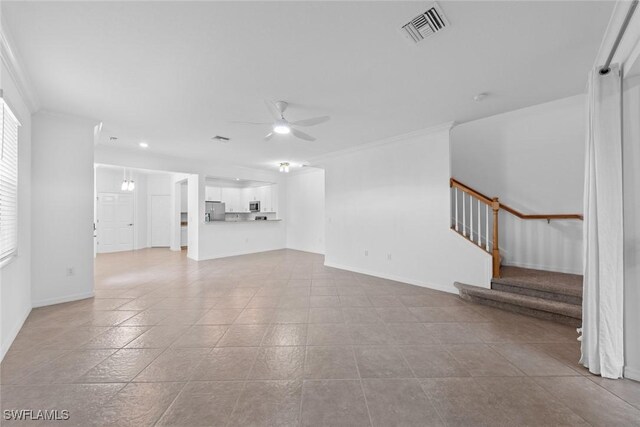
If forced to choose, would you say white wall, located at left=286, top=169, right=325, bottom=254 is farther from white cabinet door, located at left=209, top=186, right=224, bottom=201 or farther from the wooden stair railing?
the wooden stair railing

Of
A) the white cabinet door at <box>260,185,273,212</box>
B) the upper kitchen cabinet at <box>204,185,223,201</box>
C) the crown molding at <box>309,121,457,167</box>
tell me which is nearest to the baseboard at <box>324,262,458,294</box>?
the crown molding at <box>309,121,457,167</box>

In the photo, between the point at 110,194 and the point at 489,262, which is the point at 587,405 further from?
the point at 110,194

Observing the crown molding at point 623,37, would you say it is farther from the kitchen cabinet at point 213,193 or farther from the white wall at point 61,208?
the kitchen cabinet at point 213,193

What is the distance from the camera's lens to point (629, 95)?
1.89 m

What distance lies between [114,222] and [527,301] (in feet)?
36.3

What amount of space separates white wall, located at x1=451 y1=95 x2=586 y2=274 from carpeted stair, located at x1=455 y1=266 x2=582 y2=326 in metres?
0.52

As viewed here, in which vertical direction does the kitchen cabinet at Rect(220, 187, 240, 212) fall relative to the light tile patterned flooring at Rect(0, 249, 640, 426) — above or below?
above

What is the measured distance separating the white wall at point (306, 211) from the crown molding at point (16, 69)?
19.3ft

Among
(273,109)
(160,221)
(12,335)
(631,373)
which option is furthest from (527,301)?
(160,221)

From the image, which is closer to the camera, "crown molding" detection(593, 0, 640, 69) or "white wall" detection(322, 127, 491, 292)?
"crown molding" detection(593, 0, 640, 69)

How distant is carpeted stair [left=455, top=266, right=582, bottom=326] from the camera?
9.16 ft

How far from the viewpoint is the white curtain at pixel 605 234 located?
1.86 metres

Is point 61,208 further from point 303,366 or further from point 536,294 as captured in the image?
point 536,294

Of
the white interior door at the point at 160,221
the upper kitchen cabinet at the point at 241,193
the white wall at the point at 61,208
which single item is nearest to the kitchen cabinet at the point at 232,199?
the upper kitchen cabinet at the point at 241,193
